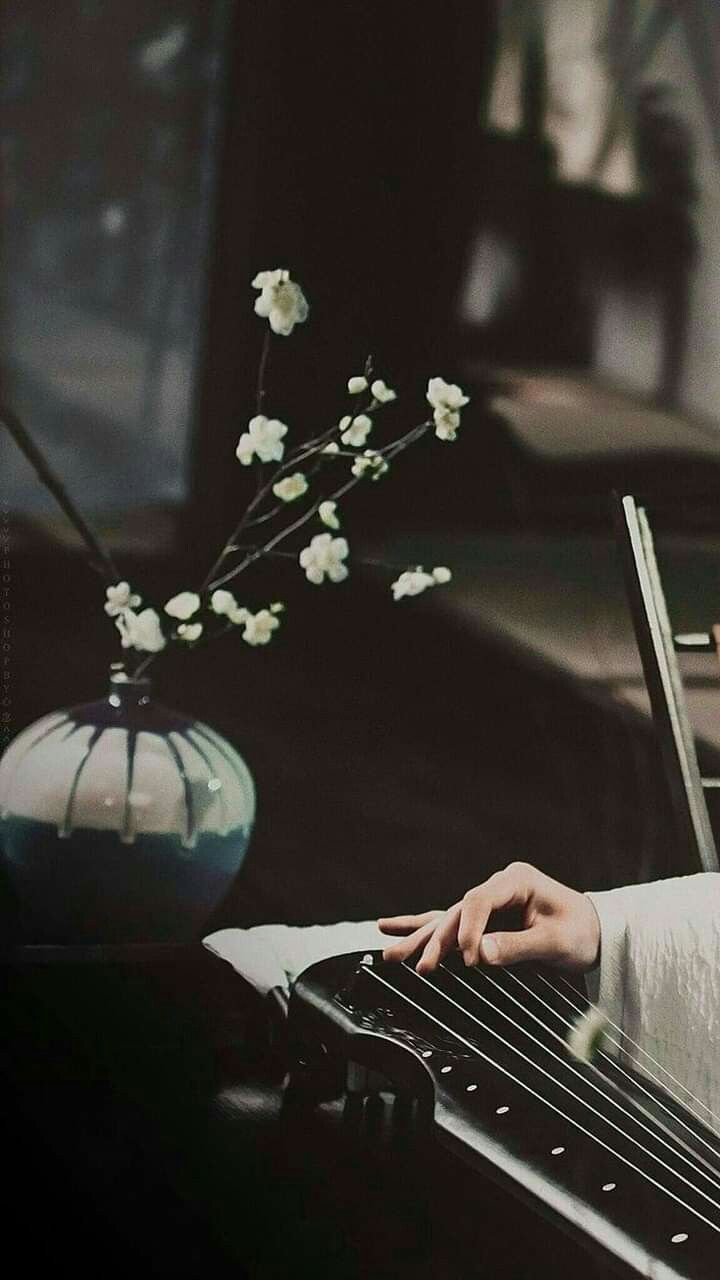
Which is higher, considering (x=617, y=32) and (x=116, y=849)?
(x=617, y=32)

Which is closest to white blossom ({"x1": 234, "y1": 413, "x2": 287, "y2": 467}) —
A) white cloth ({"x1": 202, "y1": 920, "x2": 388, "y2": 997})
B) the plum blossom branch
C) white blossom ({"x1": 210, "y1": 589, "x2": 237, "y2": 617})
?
the plum blossom branch

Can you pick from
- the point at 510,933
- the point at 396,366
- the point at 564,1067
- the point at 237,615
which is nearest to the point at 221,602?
the point at 237,615

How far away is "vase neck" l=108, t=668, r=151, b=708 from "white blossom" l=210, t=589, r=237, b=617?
0.08 meters

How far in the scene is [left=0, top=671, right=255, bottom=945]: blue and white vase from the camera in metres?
1.18

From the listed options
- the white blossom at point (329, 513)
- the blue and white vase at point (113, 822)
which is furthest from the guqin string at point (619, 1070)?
the white blossom at point (329, 513)

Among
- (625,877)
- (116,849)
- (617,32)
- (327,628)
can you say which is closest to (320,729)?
(327,628)

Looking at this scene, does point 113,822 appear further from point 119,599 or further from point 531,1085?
point 531,1085

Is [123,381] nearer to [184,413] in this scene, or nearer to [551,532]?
[184,413]

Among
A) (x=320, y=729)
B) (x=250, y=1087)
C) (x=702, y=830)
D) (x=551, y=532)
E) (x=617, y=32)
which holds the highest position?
(x=617, y=32)

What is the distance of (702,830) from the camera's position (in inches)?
50.3

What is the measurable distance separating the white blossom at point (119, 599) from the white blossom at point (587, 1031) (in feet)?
1.57

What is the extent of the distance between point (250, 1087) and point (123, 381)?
56cm

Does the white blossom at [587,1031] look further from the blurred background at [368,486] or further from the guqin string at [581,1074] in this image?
the blurred background at [368,486]

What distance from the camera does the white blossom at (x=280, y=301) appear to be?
1212mm
